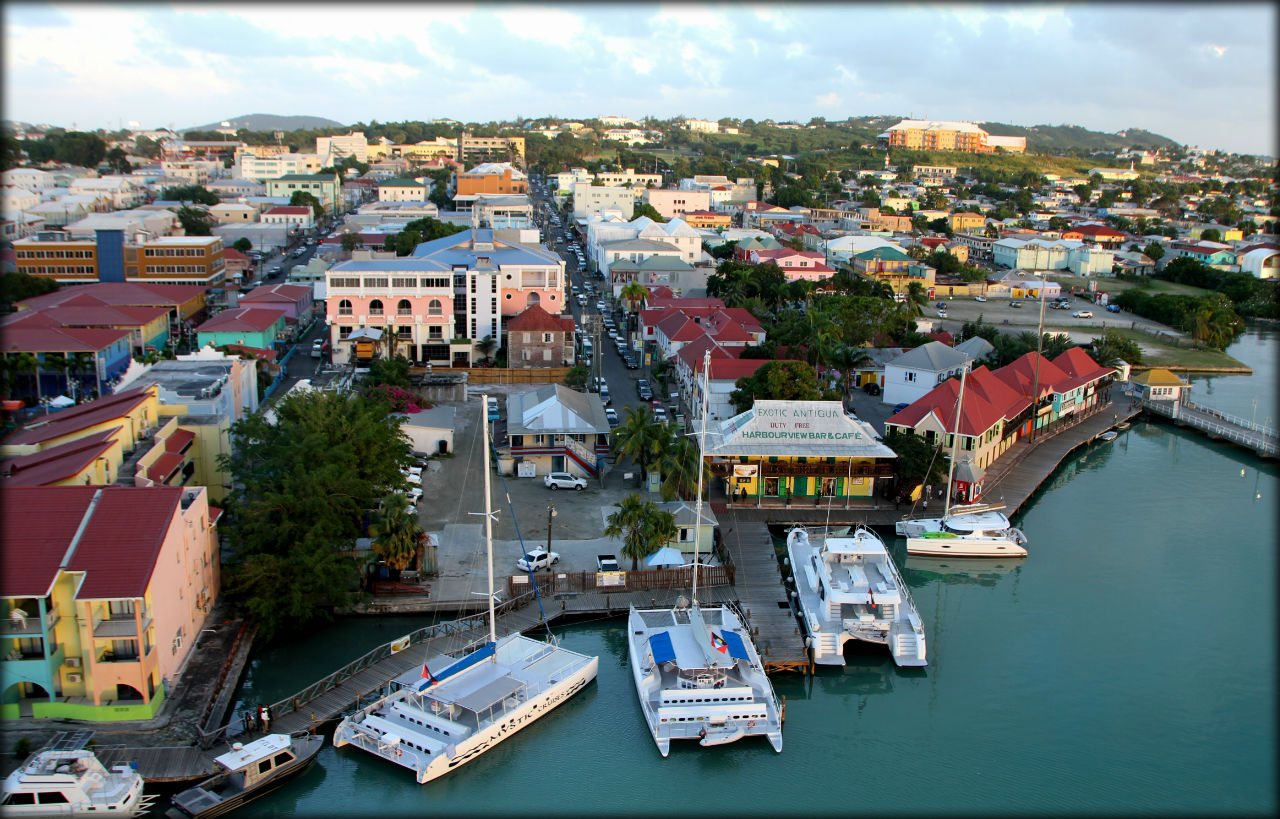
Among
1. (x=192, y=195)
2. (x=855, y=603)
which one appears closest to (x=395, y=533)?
(x=855, y=603)

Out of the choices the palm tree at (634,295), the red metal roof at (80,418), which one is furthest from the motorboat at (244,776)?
the palm tree at (634,295)

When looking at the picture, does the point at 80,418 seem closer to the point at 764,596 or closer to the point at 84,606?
the point at 84,606

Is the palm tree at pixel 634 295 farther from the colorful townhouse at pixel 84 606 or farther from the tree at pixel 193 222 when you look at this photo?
the tree at pixel 193 222

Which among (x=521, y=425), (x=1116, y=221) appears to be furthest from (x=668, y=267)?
(x=1116, y=221)

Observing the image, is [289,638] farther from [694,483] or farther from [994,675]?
[994,675]

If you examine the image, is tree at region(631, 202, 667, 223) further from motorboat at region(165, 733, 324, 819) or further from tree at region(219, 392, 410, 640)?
motorboat at region(165, 733, 324, 819)

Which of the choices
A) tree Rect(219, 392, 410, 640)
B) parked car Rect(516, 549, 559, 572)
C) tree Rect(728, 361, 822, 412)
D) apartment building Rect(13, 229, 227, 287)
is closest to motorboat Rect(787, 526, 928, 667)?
parked car Rect(516, 549, 559, 572)
